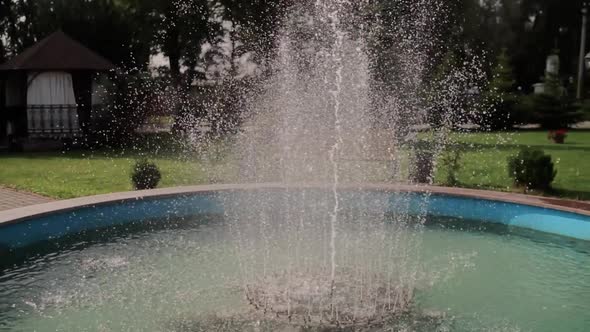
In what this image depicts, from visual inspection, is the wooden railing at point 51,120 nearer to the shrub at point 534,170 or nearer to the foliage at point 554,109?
the shrub at point 534,170

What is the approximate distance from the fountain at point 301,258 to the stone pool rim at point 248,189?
35 millimetres

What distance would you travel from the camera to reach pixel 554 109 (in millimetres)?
28172

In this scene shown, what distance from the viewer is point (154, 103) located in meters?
28.1

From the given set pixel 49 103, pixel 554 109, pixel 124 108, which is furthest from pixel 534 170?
pixel 554 109

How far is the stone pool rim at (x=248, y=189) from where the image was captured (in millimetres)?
9125

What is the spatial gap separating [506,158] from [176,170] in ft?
29.4

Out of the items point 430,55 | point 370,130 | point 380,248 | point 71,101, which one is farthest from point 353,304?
point 430,55

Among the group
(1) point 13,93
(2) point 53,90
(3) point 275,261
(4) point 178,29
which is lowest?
(3) point 275,261

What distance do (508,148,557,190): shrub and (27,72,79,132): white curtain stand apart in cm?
1667

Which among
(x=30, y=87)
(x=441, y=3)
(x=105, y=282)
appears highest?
(x=441, y=3)

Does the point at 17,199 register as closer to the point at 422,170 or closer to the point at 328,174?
the point at 328,174

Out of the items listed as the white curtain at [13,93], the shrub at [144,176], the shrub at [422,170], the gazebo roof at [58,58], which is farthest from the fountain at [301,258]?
the white curtain at [13,93]

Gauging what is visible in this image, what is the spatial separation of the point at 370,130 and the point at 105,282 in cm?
1319

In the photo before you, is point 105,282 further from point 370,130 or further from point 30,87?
point 30,87
